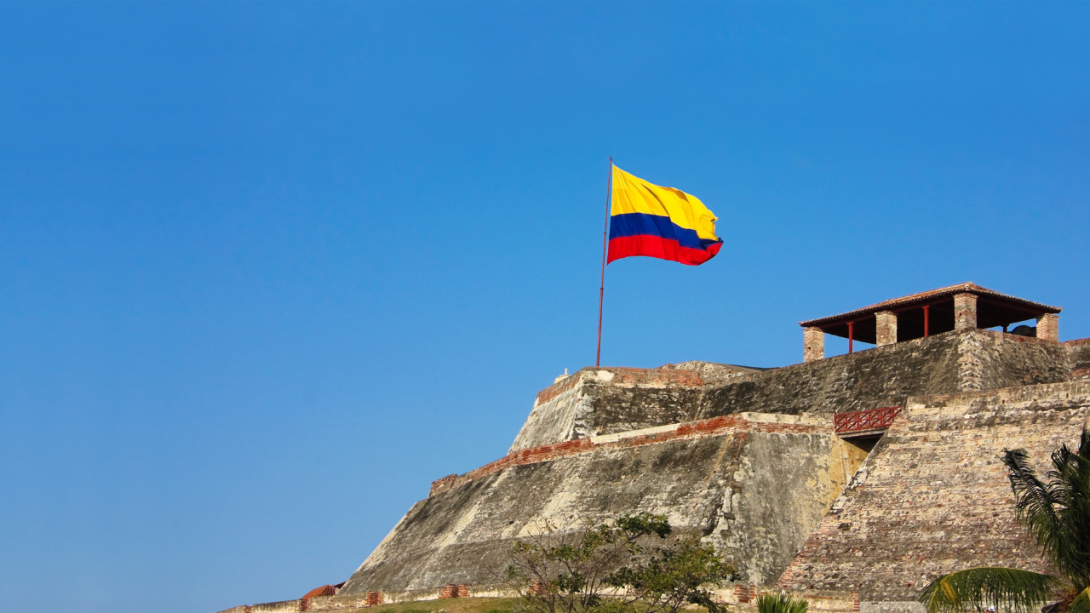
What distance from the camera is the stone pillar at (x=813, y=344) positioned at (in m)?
34.1

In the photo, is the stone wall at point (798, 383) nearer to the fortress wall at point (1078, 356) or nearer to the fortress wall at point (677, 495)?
the fortress wall at point (1078, 356)

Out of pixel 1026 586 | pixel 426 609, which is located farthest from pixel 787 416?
pixel 1026 586

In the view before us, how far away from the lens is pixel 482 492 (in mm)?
34344

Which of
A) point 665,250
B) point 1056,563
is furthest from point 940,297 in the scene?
point 1056,563

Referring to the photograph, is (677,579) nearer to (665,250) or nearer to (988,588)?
(988,588)

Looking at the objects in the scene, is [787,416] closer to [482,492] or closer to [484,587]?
[484,587]

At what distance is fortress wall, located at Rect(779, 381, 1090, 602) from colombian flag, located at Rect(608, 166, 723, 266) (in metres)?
11.3

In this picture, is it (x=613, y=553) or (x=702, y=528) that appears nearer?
(x=613, y=553)

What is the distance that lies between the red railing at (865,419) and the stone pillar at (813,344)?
6.91 metres

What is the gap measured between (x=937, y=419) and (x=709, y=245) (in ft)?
38.9

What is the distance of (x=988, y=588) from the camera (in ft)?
51.0

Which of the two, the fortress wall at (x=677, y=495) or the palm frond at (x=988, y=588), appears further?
the fortress wall at (x=677, y=495)

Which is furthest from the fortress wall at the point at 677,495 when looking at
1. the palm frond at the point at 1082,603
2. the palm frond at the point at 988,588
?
the palm frond at the point at 1082,603

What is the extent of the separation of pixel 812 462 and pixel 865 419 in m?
1.39
